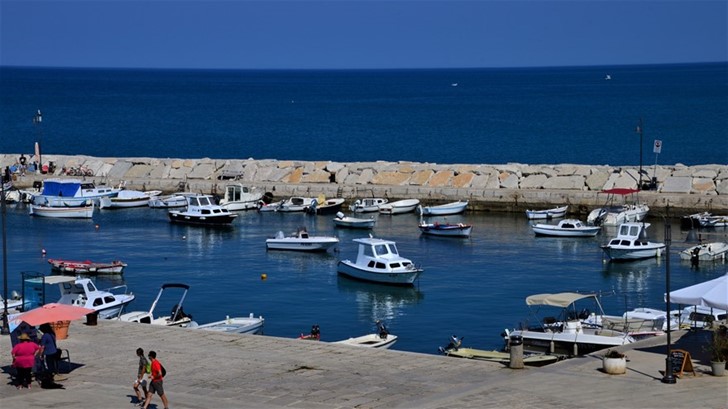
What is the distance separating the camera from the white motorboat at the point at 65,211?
63656 millimetres

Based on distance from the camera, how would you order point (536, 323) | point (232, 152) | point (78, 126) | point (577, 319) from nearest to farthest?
point (577, 319) → point (536, 323) → point (232, 152) → point (78, 126)

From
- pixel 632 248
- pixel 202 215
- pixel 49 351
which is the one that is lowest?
pixel 49 351

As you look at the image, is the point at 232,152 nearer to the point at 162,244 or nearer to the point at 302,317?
the point at 162,244

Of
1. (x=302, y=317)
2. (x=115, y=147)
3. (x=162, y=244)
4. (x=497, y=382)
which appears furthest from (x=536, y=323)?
(x=115, y=147)

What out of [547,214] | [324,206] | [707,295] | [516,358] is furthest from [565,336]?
[324,206]

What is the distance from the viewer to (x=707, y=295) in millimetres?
23984

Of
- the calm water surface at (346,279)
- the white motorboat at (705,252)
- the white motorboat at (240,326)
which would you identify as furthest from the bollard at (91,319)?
the white motorboat at (705,252)

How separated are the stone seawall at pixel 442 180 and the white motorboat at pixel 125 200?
3573 mm

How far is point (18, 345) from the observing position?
22.9 metres

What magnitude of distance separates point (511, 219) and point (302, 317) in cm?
2423

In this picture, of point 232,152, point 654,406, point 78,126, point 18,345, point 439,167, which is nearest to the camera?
point 654,406

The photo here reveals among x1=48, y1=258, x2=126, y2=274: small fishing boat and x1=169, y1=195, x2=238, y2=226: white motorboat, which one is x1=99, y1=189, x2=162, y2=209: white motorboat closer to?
x1=169, y1=195, x2=238, y2=226: white motorboat

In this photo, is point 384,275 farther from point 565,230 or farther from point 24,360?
point 24,360

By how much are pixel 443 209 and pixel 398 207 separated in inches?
93.8
